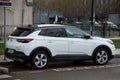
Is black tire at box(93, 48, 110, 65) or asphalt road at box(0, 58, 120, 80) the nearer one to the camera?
asphalt road at box(0, 58, 120, 80)

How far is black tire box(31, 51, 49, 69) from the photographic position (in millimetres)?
13828

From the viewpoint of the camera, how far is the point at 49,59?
14.3 meters

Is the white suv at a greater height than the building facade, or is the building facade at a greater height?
the building facade

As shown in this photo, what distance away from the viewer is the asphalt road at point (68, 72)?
12430 mm

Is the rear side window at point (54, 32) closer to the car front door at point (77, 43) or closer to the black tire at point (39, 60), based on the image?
the car front door at point (77, 43)

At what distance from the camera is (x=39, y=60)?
1390 cm

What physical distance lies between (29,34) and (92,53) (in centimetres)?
278

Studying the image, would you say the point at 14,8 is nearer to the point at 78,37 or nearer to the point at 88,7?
the point at 78,37

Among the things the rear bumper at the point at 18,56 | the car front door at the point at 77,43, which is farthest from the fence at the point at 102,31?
the rear bumper at the point at 18,56

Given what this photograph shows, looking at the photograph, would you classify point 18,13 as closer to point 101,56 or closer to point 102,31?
point 102,31

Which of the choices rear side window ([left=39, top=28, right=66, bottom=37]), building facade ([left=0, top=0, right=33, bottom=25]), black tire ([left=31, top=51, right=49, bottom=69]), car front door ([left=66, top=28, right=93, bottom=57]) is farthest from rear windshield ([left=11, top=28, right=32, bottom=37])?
building facade ([left=0, top=0, right=33, bottom=25])

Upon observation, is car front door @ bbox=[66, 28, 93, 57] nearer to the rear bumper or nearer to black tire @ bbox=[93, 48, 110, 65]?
black tire @ bbox=[93, 48, 110, 65]

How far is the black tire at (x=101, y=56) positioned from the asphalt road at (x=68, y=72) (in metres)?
0.23

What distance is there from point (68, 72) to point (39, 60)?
1136 millimetres
